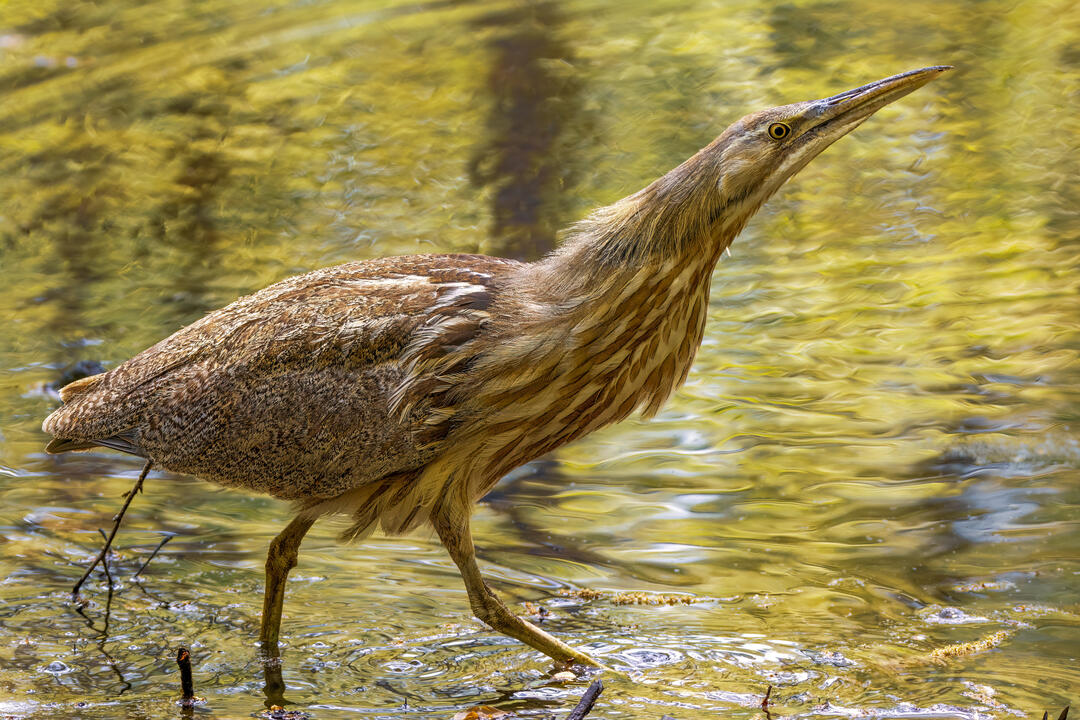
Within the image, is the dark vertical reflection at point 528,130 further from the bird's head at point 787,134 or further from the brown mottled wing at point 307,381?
the bird's head at point 787,134

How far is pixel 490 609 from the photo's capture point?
13.0ft

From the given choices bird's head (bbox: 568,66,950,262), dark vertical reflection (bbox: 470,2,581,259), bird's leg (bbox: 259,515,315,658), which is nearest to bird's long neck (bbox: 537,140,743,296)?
bird's head (bbox: 568,66,950,262)

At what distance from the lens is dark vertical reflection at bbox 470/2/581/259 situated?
824cm

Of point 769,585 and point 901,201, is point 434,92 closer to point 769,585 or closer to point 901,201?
point 901,201

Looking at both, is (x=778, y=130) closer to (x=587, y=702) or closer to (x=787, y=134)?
(x=787, y=134)

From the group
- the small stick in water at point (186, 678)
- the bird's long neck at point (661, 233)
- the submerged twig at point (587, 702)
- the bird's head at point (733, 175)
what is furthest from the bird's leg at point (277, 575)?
the submerged twig at point (587, 702)

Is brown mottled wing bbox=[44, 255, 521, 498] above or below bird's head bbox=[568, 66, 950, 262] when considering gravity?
below

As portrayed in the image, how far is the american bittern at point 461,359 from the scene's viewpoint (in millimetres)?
3721

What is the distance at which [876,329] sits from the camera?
679cm

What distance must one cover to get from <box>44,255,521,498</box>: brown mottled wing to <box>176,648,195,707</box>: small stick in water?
69 centimetres

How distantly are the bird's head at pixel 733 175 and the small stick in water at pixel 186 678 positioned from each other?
1.54m

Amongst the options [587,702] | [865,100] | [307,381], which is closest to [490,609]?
[307,381]

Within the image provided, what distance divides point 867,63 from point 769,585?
18.9 feet

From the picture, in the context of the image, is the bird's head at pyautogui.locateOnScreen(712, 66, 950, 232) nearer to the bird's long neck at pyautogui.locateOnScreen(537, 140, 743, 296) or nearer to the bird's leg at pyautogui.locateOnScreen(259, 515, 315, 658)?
the bird's long neck at pyautogui.locateOnScreen(537, 140, 743, 296)
